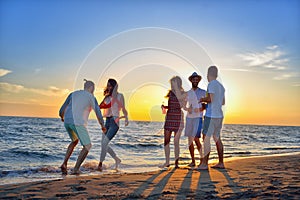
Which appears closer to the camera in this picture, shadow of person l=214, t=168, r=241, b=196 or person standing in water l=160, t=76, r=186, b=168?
shadow of person l=214, t=168, r=241, b=196

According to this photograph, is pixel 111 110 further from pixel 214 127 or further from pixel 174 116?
pixel 214 127

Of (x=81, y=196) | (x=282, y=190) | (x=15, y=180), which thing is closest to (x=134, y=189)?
(x=81, y=196)

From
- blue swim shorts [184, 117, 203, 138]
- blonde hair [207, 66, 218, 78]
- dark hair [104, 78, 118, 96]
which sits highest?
blonde hair [207, 66, 218, 78]

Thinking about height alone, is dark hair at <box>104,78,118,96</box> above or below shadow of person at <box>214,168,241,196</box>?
above

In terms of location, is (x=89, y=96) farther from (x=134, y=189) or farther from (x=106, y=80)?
(x=134, y=189)

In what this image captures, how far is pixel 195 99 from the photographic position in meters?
6.94

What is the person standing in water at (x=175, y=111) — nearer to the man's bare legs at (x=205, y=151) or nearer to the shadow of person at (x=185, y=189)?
the man's bare legs at (x=205, y=151)

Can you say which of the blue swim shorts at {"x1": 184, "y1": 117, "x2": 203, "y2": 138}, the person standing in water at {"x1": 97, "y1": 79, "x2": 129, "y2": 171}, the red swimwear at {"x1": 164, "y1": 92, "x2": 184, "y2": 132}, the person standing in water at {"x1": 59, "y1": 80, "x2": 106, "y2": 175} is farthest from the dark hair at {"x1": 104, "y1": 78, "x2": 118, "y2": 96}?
the blue swim shorts at {"x1": 184, "y1": 117, "x2": 203, "y2": 138}

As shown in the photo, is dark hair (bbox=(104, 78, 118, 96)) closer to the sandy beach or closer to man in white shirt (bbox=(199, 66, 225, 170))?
man in white shirt (bbox=(199, 66, 225, 170))

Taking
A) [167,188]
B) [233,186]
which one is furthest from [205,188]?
[167,188]

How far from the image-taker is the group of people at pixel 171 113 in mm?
6305

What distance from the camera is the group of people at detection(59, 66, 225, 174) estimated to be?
20.7 ft

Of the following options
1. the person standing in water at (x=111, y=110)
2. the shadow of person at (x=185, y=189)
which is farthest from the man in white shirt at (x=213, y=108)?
the person standing in water at (x=111, y=110)

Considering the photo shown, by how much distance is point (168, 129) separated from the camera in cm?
711
